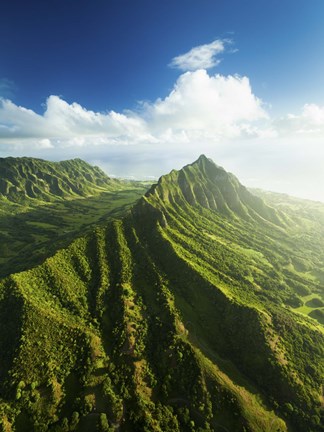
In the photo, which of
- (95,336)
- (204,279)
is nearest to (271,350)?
(204,279)

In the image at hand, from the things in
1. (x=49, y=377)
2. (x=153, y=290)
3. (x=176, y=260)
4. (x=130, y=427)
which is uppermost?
(x=176, y=260)

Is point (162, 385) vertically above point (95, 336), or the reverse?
point (95, 336)

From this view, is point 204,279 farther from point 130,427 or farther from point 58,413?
point 58,413

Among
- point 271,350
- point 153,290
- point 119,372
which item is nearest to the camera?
point 119,372

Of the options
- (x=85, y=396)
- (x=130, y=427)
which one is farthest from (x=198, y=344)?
(x=85, y=396)

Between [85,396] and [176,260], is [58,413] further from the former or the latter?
[176,260]

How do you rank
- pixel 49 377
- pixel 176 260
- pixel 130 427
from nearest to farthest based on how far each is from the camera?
pixel 130 427
pixel 49 377
pixel 176 260

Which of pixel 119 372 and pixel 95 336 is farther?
pixel 95 336

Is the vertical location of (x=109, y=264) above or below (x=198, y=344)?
above

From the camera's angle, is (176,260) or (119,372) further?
(176,260)
